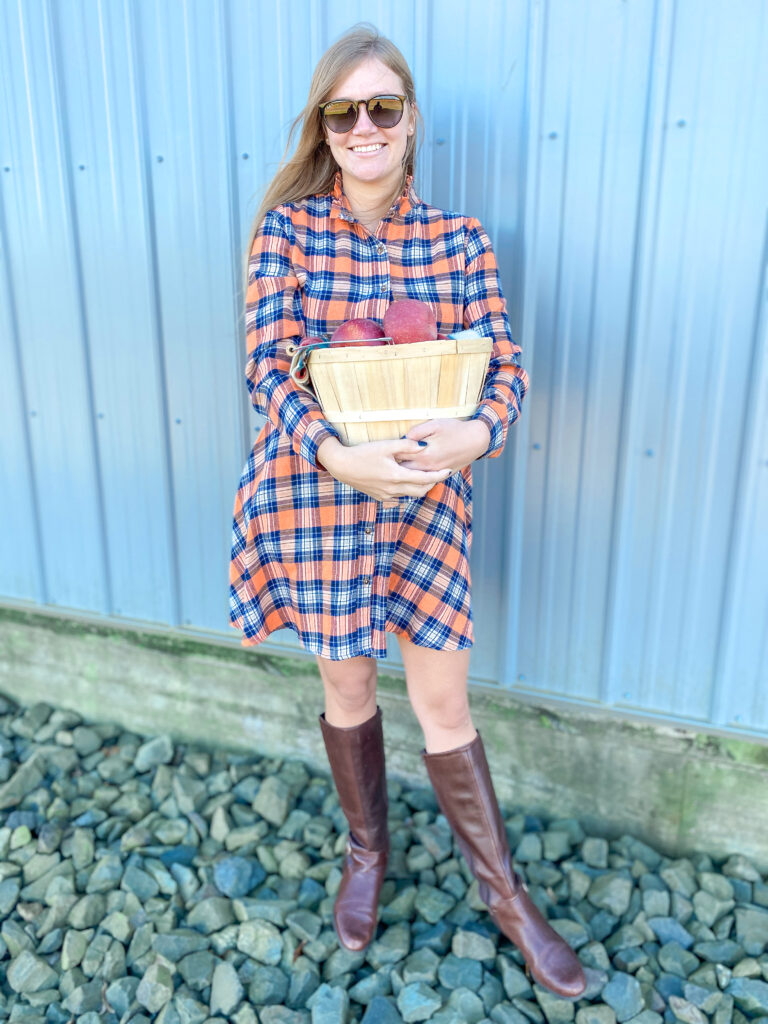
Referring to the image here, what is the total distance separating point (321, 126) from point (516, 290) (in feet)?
2.03

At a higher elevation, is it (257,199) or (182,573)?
(257,199)

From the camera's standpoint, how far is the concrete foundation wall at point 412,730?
2096 mm

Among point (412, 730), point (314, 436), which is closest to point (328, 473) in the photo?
point (314, 436)

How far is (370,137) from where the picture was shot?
1.47 meters

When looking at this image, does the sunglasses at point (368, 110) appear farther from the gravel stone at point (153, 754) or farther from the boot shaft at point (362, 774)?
the gravel stone at point (153, 754)

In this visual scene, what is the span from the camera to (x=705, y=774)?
209cm

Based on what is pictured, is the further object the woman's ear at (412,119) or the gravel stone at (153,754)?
the gravel stone at (153,754)

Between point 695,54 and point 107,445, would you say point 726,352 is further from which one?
point 107,445

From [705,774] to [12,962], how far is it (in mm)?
1885

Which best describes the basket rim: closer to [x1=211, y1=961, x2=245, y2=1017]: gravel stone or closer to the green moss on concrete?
the green moss on concrete

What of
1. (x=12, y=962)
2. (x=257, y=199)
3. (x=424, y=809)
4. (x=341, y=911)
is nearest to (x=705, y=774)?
(x=424, y=809)

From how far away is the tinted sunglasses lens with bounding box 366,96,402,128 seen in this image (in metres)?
1.43

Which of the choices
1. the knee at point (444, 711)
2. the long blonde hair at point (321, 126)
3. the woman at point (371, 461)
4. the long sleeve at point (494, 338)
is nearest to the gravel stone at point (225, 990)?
the woman at point (371, 461)

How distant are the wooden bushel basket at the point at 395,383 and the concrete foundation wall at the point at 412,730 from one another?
1.16 meters
